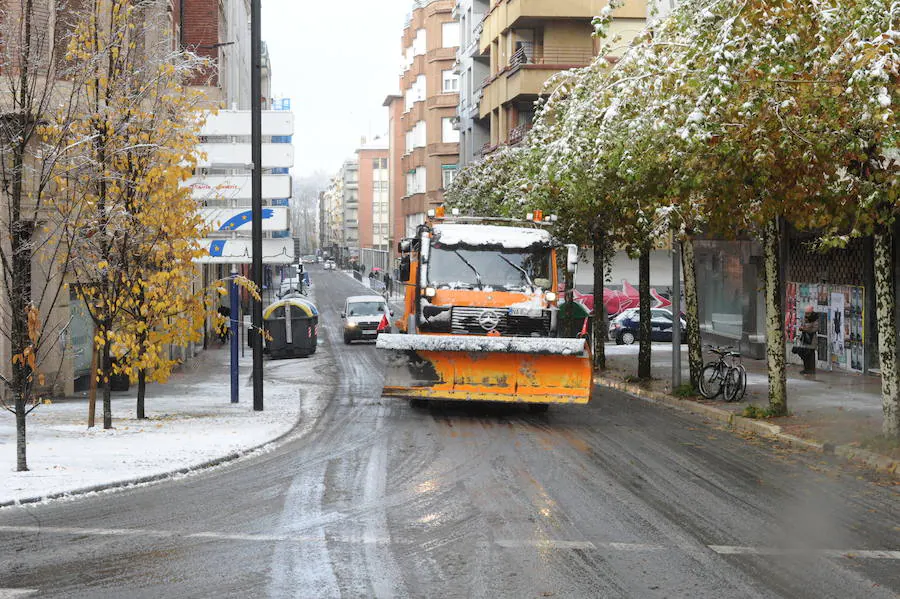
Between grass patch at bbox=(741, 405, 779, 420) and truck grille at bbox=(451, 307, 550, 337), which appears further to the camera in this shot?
truck grille at bbox=(451, 307, 550, 337)

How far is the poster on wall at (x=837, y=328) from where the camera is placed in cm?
2619

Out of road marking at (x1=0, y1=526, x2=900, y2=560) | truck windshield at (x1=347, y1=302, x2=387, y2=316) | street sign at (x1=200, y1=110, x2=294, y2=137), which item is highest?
street sign at (x1=200, y1=110, x2=294, y2=137)

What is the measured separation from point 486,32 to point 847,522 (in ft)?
165

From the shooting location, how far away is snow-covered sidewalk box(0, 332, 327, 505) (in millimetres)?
11953

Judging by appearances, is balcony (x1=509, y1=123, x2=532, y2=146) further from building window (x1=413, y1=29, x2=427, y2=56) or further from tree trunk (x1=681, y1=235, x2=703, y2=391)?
building window (x1=413, y1=29, x2=427, y2=56)

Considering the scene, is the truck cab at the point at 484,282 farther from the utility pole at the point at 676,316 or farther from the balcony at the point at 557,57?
the balcony at the point at 557,57

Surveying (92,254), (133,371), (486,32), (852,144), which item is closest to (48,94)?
(92,254)

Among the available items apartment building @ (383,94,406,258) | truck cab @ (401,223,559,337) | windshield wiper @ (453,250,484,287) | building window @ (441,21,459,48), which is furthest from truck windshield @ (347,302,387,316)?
apartment building @ (383,94,406,258)

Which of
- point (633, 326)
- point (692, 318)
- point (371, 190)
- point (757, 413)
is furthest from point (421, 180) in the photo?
point (371, 190)

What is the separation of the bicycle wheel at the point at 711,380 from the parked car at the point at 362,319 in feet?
67.8

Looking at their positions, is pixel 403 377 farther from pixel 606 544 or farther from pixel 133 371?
pixel 606 544

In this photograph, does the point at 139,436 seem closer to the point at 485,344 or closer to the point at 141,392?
the point at 141,392

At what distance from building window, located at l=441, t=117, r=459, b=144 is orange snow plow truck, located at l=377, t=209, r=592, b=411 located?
2231 inches

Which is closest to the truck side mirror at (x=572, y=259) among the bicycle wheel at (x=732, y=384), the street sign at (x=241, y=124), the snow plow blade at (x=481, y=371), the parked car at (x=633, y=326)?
the snow plow blade at (x=481, y=371)
